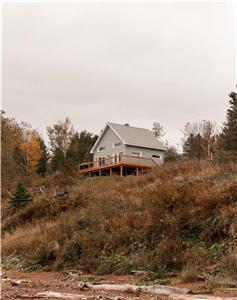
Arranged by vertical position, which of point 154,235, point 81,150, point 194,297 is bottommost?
point 194,297

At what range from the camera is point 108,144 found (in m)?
38.3

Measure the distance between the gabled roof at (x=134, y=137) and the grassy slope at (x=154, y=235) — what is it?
2097 cm

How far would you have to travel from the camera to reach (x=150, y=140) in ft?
126

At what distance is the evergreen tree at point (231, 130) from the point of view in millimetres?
33750

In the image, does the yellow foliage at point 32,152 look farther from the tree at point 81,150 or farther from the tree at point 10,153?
the tree at point 81,150

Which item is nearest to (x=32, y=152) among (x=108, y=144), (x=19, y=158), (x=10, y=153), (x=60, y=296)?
(x=19, y=158)

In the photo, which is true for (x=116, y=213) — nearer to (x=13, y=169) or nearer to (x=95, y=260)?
(x=95, y=260)

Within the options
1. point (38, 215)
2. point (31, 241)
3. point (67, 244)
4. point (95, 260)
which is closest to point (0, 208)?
point (38, 215)

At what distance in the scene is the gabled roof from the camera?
36406mm

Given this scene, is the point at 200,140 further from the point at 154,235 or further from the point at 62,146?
the point at 154,235

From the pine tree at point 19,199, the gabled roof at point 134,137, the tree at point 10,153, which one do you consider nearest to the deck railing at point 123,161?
the gabled roof at point 134,137

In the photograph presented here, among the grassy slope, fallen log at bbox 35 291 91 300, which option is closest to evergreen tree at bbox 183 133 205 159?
the grassy slope

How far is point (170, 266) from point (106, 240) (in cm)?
272

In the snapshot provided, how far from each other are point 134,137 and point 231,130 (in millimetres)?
8729
